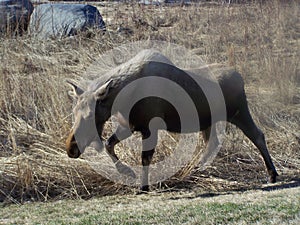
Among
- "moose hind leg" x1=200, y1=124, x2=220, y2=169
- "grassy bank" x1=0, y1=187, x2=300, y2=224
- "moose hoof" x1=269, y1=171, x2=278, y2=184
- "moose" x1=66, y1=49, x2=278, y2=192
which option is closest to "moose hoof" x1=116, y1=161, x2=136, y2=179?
"moose" x1=66, y1=49, x2=278, y2=192

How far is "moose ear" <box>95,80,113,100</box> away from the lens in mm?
6980

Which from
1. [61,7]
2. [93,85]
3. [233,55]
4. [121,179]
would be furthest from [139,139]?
[61,7]

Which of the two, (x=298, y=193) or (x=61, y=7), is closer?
(x=298, y=193)

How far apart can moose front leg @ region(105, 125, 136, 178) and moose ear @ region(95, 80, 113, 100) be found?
53 cm

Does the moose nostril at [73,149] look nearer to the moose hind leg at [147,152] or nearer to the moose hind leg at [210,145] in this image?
the moose hind leg at [147,152]

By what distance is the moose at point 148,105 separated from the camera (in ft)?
23.4

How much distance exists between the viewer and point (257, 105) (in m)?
11.1

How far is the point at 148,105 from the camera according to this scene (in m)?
7.31

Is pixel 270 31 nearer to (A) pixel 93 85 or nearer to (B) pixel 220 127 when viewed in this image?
(B) pixel 220 127

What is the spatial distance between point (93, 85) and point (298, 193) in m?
2.63

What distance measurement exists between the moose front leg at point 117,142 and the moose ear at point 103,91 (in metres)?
0.53

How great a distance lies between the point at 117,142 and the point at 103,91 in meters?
0.79

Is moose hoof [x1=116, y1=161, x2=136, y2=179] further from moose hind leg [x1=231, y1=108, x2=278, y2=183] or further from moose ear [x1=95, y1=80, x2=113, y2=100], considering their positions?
moose hind leg [x1=231, y1=108, x2=278, y2=183]

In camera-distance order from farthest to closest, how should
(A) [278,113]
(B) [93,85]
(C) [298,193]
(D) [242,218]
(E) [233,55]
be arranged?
(E) [233,55] < (A) [278,113] < (B) [93,85] < (C) [298,193] < (D) [242,218]
